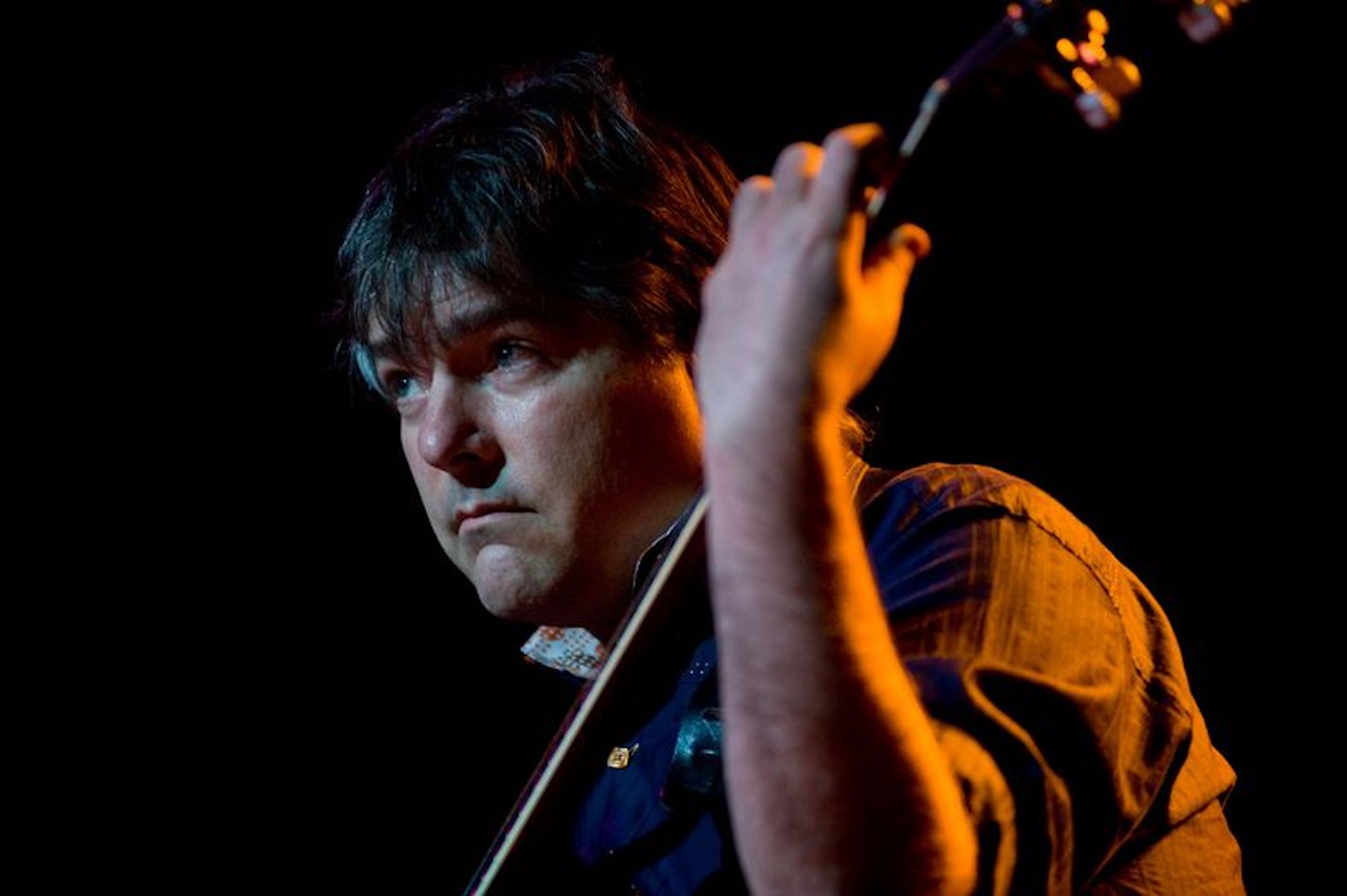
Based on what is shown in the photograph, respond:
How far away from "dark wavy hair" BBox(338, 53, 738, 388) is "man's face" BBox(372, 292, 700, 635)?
0.17ft

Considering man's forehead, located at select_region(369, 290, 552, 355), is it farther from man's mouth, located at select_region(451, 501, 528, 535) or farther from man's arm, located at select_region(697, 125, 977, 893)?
man's arm, located at select_region(697, 125, 977, 893)

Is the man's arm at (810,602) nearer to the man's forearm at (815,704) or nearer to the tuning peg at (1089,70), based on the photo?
the man's forearm at (815,704)

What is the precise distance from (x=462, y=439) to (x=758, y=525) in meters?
0.87

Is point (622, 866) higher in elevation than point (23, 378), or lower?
lower

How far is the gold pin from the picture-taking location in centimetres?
165

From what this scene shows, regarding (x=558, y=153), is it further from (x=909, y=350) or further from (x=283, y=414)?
(x=283, y=414)

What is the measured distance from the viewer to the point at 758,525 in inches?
35.0

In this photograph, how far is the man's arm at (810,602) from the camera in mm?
875

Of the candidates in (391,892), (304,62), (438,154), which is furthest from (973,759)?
(304,62)

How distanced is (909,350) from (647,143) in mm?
668

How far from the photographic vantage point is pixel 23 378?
8.61ft

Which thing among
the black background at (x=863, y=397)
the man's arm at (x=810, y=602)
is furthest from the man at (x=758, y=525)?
the black background at (x=863, y=397)

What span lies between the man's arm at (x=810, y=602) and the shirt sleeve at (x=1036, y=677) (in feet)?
0.34

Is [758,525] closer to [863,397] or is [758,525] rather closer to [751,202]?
[751,202]
